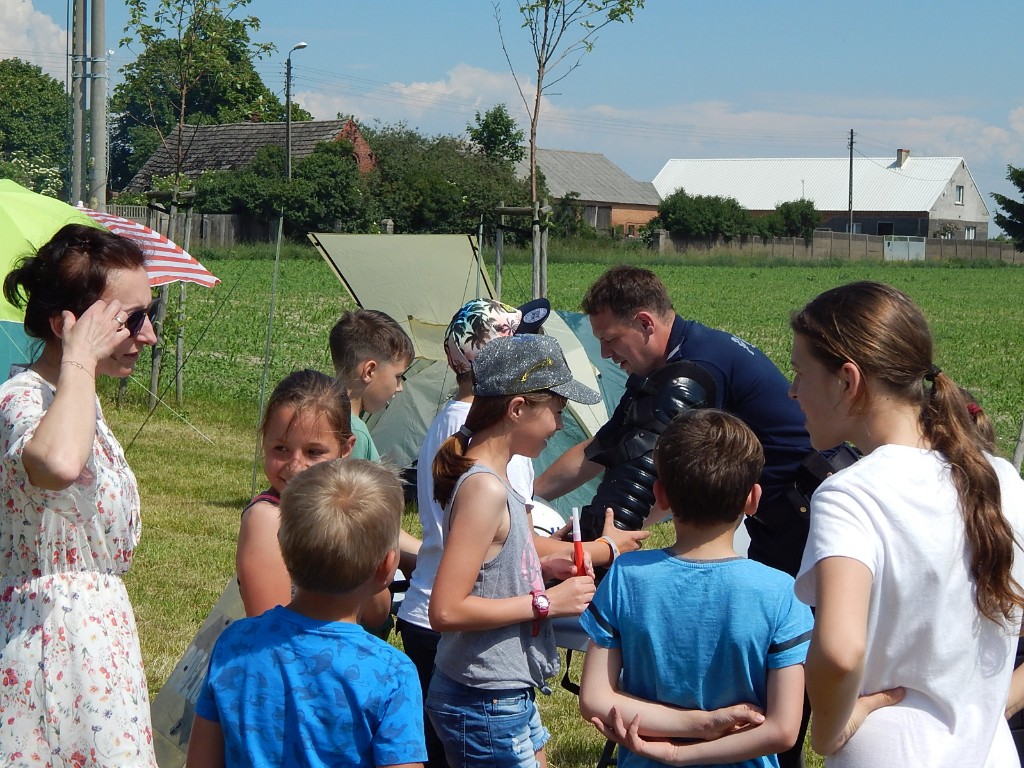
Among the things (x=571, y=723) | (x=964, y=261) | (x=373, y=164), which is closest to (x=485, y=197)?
(x=373, y=164)

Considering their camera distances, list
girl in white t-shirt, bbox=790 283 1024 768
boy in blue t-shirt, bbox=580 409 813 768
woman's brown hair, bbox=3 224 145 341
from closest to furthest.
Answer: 1. girl in white t-shirt, bbox=790 283 1024 768
2. boy in blue t-shirt, bbox=580 409 813 768
3. woman's brown hair, bbox=3 224 145 341

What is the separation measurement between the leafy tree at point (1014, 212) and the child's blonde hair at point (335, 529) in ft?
223

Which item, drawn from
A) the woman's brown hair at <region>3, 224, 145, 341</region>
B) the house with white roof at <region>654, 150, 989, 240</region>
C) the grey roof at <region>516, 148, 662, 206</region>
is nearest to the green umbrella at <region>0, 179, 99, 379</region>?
the woman's brown hair at <region>3, 224, 145, 341</region>

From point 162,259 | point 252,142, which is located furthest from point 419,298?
point 252,142

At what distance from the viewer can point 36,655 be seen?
2.34 metres

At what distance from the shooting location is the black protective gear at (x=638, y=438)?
3.04 m

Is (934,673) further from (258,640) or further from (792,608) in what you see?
(258,640)

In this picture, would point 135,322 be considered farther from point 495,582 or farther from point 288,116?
point 288,116

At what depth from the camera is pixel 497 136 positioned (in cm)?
4794

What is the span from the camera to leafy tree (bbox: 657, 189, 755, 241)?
56.9 metres

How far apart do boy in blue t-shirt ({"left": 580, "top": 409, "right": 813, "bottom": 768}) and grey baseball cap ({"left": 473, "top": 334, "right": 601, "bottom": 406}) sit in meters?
0.46

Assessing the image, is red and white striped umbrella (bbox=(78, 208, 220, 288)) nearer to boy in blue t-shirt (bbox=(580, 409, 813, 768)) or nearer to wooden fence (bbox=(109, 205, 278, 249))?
boy in blue t-shirt (bbox=(580, 409, 813, 768))

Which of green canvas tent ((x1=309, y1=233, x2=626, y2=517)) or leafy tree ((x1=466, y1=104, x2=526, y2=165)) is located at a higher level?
leafy tree ((x1=466, y1=104, x2=526, y2=165))

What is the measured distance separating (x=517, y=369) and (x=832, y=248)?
6013cm
